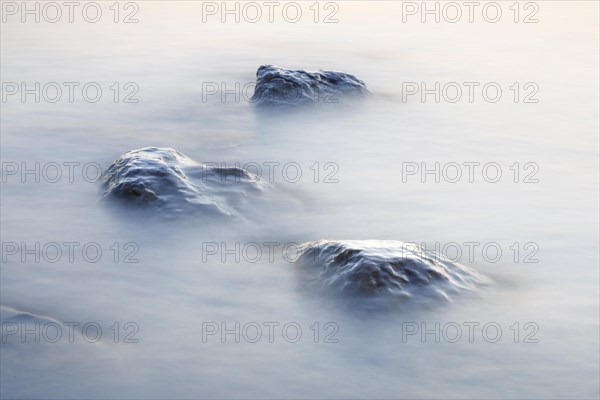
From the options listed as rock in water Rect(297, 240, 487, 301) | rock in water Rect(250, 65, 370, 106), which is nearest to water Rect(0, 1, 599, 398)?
rock in water Rect(297, 240, 487, 301)

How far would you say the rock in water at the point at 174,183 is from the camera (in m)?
6.77

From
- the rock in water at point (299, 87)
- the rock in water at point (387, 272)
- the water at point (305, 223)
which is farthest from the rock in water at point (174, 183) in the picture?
the rock in water at point (299, 87)

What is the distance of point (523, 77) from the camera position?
11914mm

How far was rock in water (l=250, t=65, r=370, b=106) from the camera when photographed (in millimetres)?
9961

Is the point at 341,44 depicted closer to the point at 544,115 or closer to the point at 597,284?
the point at 544,115

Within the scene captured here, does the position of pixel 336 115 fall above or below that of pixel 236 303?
above

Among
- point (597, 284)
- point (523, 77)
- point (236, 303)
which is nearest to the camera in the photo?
point (236, 303)

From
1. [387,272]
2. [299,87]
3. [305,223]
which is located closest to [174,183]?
[305,223]

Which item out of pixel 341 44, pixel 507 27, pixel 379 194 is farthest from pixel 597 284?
pixel 507 27

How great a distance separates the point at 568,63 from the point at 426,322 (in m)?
8.50

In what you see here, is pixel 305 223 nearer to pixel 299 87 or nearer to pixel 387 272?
pixel 387 272

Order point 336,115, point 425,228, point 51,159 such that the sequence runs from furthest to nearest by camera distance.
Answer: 1. point 336,115
2. point 51,159
3. point 425,228

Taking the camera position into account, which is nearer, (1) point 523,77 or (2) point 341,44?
(1) point 523,77

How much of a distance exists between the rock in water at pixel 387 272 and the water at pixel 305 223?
0.43ft
